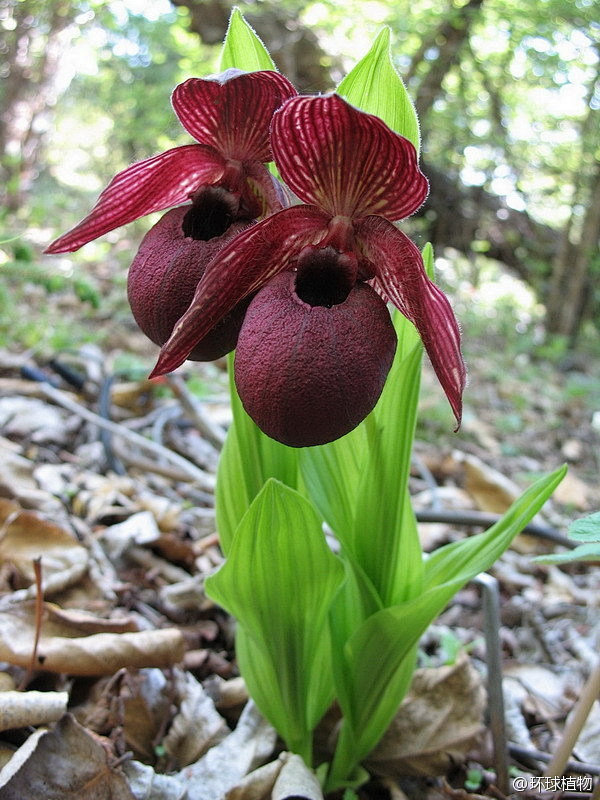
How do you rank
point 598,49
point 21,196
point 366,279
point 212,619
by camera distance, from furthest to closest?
point 21,196 < point 598,49 < point 212,619 < point 366,279

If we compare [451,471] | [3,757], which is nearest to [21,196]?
[451,471]

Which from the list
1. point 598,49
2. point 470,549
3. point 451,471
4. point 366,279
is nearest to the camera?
point 366,279

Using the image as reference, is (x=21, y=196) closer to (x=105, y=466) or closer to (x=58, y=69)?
(x=58, y=69)

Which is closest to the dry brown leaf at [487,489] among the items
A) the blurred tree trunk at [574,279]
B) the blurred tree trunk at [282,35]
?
the blurred tree trunk at [282,35]

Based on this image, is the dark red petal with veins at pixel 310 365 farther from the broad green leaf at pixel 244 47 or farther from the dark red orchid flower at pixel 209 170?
the broad green leaf at pixel 244 47

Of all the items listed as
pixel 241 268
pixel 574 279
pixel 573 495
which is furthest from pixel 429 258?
pixel 574 279

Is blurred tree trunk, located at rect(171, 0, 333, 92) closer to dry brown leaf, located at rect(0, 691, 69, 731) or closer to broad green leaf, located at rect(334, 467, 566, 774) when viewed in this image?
broad green leaf, located at rect(334, 467, 566, 774)
